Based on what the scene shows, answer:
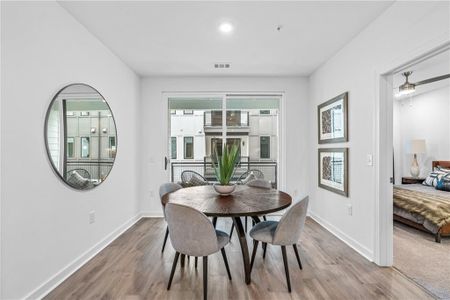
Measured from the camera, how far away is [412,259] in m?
2.46

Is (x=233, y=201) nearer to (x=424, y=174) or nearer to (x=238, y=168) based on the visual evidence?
(x=238, y=168)

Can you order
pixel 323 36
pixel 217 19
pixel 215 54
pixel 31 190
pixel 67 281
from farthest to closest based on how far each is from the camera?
pixel 215 54 < pixel 323 36 < pixel 217 19 < pixel 67 281 < pixel 31 190

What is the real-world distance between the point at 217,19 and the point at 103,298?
8.89ft

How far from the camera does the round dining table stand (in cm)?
185

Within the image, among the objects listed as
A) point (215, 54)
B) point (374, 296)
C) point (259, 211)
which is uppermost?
point (215, 54)

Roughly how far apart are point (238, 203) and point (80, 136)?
1803 millimetres

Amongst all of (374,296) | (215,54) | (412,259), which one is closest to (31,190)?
(215,54)

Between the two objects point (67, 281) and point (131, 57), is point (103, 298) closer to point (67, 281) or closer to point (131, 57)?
point (67, 281)

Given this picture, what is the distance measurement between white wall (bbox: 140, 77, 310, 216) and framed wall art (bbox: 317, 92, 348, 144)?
54 centimetres

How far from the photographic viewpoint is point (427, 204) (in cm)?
300

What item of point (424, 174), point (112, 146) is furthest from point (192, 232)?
point (424, 174)

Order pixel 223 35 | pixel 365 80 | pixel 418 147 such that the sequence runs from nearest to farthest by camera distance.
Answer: pixel 365 80 → pixel 223 35 → pixel 418 147

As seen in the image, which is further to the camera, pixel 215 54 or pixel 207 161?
pixel 207 161

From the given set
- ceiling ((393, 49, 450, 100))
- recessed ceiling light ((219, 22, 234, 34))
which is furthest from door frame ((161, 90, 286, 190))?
ceiling ((393, 49, 450, 100))
